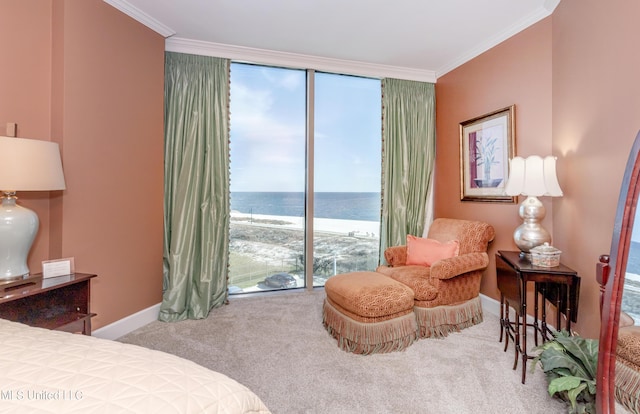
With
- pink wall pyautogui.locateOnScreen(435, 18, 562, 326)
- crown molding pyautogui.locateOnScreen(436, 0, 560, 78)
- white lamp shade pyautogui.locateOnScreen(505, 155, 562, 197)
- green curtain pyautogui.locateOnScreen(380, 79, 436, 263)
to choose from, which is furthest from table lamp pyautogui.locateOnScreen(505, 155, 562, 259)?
green curtain pyautogui.locateOnScreen(380, 79, 436, 263)

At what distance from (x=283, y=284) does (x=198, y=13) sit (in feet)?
9.15

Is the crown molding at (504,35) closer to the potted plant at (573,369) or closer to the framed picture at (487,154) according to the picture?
the framed picture at (487,154)

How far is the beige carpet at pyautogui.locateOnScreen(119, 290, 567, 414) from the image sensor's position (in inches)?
66.7

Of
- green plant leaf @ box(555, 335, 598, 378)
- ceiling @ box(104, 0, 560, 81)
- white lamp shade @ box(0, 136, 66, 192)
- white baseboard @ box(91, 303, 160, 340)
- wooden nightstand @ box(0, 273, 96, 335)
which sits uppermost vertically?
ceiling @ box(104, 0, 560, 81)

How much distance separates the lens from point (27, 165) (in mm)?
1634

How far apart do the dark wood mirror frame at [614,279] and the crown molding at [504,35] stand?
6.47ft

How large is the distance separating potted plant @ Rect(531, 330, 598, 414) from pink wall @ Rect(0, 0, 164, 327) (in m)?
2.88

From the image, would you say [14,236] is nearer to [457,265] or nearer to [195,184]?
[195,184]

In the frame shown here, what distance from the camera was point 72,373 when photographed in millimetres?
702

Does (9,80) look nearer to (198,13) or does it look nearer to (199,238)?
(198,13)

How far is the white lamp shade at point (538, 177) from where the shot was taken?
7.07ft

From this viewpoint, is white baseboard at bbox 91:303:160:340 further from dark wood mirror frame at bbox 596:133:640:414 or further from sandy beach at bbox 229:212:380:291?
dark wood mirror frame at bbox 596:133:640:414

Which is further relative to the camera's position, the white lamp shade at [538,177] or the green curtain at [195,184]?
the green curtain at [195,184]

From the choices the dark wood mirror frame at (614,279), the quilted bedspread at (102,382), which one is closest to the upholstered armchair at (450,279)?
the dark wood mirror frame at (614,279)
